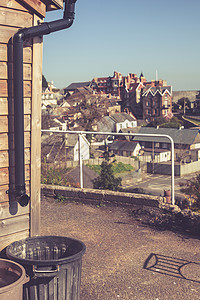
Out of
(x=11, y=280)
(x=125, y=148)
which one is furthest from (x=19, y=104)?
(x=125, y=148)

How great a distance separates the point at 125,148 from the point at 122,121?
27055mm

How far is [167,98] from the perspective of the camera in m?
98.5

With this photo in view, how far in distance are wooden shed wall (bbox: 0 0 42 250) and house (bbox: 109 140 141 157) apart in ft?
187

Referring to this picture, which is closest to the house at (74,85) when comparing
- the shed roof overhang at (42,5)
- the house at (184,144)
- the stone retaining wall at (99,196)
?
the house at (184,144)

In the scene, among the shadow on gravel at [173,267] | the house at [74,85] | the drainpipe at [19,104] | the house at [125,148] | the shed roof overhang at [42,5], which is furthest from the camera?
the house at [74,85]

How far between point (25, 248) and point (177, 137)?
2581 inches

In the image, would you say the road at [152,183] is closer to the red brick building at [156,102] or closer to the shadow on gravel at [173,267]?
the shadow on gravel at [173,267]

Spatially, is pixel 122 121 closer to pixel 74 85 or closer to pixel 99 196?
pixel 74 85

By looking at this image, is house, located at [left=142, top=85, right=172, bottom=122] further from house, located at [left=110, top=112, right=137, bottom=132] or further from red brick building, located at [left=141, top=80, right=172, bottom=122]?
house, located at [left=110, top=112, right=137, bottom=132]

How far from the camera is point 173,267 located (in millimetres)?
5199

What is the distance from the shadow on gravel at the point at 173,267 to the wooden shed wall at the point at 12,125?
5.61 feet

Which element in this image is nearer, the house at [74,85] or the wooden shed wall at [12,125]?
the wooden shed wall at [12,125]

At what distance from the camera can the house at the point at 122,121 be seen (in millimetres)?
86688

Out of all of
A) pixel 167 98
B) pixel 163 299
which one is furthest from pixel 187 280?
pixel 167 98
